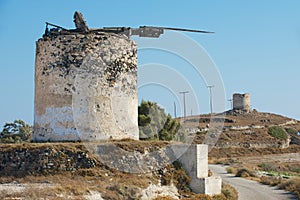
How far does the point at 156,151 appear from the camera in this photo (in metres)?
16.7

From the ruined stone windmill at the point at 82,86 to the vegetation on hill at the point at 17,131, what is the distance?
470 inches

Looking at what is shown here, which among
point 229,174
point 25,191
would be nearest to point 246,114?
point 229,174

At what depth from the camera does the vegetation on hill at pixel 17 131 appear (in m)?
29.5

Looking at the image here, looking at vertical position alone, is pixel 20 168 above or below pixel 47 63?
below

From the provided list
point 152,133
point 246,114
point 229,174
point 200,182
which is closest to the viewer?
point 200,182

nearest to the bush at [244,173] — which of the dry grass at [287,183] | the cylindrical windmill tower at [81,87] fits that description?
the dry grass at [287,183]

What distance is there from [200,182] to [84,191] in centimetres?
465

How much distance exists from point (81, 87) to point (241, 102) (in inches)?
2395

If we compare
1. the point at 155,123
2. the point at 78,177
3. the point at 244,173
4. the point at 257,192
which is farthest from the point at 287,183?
the point at 78,177

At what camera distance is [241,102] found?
7594 centimetres

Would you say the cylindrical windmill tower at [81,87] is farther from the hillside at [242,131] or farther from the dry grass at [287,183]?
the hillside at [242,131]

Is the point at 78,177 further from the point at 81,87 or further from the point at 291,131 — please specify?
the point at 291,131

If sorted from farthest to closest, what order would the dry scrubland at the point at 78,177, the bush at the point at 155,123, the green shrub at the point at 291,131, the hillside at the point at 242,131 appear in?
the green shrub at the point at 291,131
the hillside at the point at 242,131
the bush at the point at 155,123
the dry scrubland at the point at 78,177

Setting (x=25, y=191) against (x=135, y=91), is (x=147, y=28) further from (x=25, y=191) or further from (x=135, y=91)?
(x=25, y=191)
